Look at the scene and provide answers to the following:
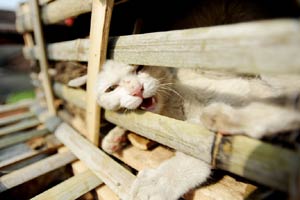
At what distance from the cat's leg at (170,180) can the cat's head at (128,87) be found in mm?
495

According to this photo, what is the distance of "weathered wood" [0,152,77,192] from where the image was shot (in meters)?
1.73

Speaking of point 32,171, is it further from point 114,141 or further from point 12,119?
point 12,119

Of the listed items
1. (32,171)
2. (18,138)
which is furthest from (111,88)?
(18,138)

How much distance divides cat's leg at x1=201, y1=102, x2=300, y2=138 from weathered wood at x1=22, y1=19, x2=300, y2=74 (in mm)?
269

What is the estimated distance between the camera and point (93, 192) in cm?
173

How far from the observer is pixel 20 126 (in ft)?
9.13

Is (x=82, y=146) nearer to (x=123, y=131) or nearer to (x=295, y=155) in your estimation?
(x=123, y=131)

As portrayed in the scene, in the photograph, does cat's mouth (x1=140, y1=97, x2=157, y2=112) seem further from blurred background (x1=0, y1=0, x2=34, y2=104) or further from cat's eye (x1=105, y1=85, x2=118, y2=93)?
blurred background (x1=0, y1=0, x2=34, y2=104)

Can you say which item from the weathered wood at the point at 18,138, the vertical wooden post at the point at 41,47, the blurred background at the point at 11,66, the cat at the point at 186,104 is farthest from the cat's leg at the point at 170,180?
the blurred background at the point at 11,66

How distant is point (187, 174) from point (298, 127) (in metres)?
0.72

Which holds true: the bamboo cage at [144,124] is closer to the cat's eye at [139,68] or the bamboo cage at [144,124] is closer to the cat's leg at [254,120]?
the cat's leg at [254,120]

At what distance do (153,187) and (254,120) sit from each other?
2.33ft

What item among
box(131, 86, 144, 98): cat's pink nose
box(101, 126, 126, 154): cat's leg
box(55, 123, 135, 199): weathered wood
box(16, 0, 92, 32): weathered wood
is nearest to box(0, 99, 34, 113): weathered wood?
box(16, 0, 92, 32): weathered wood

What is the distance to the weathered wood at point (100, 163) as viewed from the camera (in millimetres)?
1549
